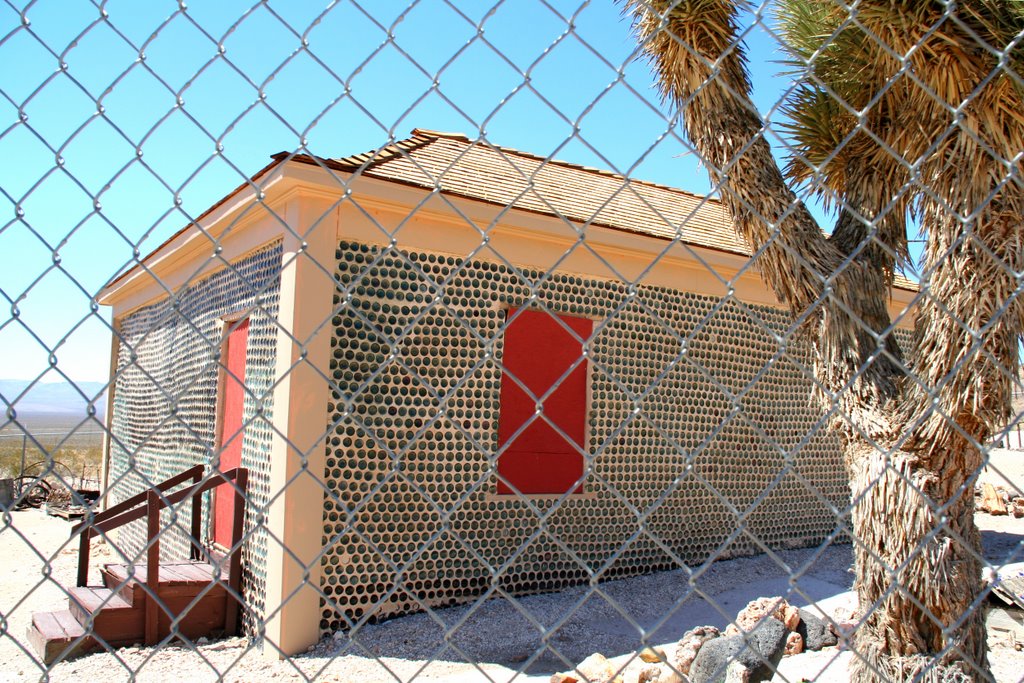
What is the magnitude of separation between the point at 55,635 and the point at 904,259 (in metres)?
6.59

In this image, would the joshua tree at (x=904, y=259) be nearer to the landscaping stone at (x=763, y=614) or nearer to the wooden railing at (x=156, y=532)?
the landscaping stone at (x=763, y=614)

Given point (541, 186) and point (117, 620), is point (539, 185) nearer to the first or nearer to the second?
point (541, 186)

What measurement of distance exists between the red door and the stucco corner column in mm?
1183

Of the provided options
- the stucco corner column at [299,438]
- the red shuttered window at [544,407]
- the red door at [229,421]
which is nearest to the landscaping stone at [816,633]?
the red shuttered window at [544,407]

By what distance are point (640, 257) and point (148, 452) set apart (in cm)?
664

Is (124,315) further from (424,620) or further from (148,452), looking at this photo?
(424,620)

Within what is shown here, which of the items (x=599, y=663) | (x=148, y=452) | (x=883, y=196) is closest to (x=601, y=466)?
(x=599, y=663)

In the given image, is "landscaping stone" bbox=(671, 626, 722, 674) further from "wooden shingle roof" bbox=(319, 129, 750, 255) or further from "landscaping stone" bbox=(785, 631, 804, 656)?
"wooden shingle roof" bbox=(319, 129, 750, 255)

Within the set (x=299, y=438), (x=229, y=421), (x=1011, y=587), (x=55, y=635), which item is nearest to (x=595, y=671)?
(x=299, y=438)

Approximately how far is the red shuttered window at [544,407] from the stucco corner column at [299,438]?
5.86ft

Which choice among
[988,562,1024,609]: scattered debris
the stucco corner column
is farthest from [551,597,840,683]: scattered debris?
the stucco corner column

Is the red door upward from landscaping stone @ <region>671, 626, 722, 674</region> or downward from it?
upward

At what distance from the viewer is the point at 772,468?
9.41m

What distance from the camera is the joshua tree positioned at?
3.74 m
